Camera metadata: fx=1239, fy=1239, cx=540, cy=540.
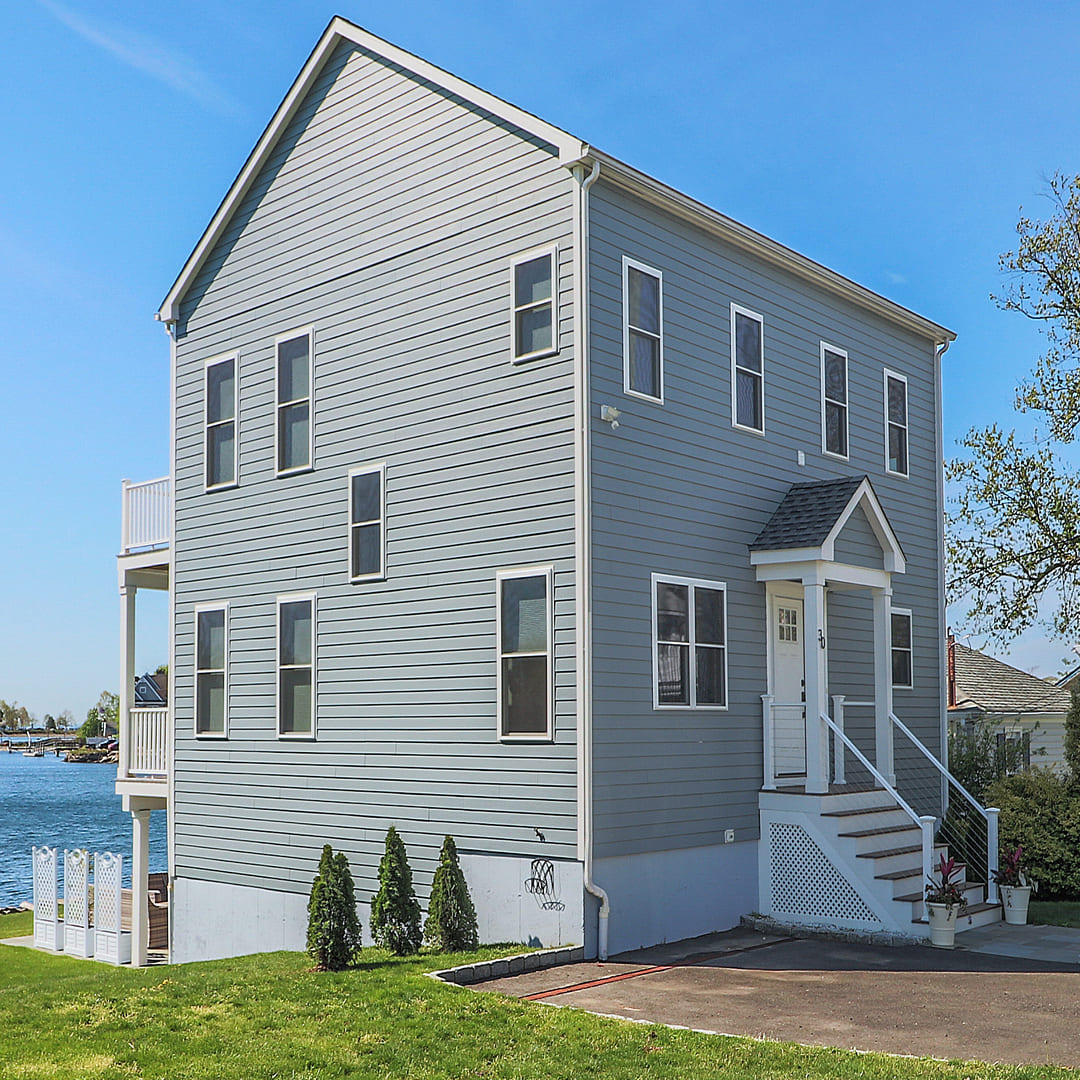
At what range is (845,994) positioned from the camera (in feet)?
33.6

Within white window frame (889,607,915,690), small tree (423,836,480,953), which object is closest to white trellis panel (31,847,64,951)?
small tree (423,836,480,953)

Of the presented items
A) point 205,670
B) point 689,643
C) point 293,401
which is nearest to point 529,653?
point 689,643

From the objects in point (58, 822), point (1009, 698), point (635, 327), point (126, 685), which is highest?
point (635, 327)

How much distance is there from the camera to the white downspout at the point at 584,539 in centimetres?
1184

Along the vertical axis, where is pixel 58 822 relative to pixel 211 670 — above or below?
below

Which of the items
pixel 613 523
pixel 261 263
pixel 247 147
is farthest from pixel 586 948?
pixel 247 147

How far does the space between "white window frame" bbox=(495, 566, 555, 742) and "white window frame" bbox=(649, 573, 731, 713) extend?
46.6 inches

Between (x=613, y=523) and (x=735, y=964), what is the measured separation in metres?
4.38

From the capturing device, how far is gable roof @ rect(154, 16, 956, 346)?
12664mm

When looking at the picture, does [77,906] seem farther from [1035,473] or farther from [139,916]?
[1035,473]

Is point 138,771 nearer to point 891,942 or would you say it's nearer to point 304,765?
point 304,765

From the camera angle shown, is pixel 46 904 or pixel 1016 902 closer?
pixel 1016 902

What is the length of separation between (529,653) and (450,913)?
8.68 ft

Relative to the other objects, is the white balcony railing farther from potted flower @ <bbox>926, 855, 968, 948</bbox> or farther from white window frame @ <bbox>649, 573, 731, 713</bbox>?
potted flower @ <bbox>926, 855, 968, 948</bbox>
